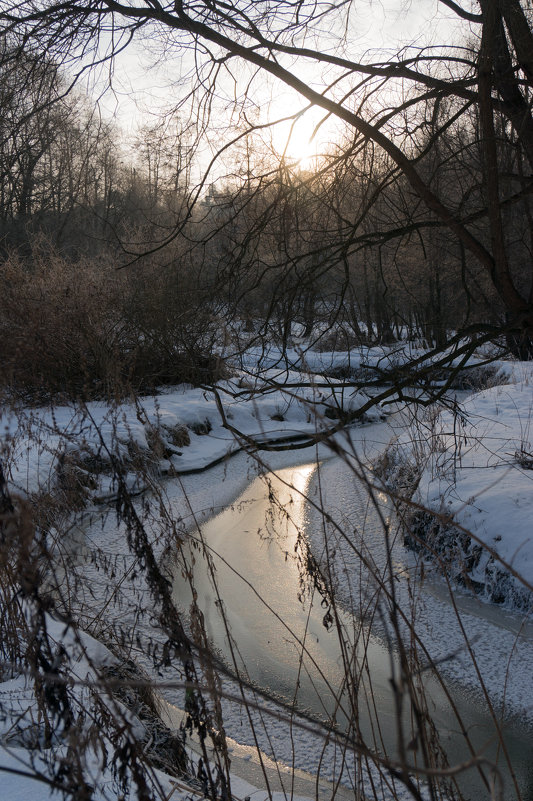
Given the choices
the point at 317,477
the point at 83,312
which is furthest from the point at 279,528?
the point at 83,312

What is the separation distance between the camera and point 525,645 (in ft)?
13.5

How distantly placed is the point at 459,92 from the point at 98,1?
1.84m

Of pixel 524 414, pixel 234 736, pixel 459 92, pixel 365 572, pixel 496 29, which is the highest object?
pixel 496 29

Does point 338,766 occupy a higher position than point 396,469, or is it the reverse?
point 396,469

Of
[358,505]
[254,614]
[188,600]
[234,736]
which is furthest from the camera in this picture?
[358,505]

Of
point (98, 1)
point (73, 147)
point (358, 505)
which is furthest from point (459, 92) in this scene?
point (358, 505)

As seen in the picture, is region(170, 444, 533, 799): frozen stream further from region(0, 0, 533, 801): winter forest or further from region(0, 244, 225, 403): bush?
region(0, 244, 225, 403): bush

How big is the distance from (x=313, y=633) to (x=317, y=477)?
231 centimetres

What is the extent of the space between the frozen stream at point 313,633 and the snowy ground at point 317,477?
0.10 meters

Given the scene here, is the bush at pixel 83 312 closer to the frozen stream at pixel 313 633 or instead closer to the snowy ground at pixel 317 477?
the snowy ground at pixel 317 477

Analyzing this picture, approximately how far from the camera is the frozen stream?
10.5ft

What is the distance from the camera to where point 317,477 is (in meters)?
6.56

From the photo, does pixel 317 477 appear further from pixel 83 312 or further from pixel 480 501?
pixel 83 312

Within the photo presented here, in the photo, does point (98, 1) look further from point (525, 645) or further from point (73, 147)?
point (525, 645)
